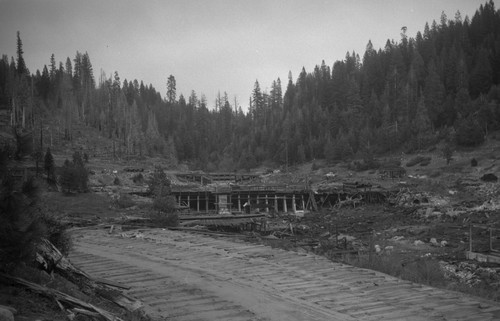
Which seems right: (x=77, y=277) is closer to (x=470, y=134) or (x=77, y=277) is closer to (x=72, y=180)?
(x=72, y=180)

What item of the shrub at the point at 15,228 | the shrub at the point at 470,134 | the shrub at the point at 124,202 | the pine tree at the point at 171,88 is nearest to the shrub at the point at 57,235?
the shrub at the point at 15,228

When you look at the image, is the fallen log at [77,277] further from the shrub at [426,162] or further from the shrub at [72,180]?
the shrub at [426,162]

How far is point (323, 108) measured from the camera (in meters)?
112

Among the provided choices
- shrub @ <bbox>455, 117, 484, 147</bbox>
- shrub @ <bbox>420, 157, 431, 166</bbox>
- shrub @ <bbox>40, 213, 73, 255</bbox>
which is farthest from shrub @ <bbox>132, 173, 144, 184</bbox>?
shrub @ <bbox>40, 213, 73, 255</bbox>

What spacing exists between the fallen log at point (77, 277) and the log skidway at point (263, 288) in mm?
538

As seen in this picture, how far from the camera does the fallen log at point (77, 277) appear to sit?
884cm

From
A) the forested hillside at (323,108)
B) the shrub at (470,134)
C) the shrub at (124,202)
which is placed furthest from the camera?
the forested hillside at (323,108)

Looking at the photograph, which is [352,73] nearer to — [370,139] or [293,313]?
[370,139]

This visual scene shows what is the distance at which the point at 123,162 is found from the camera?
8300 cm

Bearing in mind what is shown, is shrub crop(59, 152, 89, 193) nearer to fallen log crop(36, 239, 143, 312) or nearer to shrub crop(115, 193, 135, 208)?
shrub crop(115, 193, 135, 208)

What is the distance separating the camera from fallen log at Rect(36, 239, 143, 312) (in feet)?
29.0

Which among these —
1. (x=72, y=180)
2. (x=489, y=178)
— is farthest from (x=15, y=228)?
(x=489, y=178)

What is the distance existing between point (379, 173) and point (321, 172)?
12.7m

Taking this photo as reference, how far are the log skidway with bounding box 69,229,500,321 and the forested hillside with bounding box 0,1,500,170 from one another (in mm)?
59945
